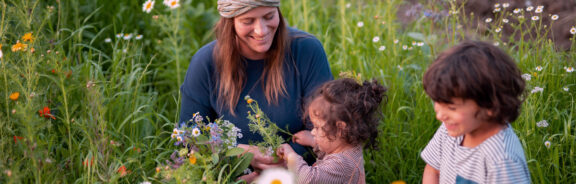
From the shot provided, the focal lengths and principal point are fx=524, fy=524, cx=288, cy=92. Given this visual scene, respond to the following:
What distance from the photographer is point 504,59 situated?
1.46 meters

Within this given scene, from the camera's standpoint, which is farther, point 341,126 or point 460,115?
point 341,126

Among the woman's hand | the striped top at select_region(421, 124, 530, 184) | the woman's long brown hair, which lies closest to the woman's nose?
the woman's long brown hair

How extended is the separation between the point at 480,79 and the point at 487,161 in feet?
0.84

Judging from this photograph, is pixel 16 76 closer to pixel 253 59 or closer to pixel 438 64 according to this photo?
pixel 253 59

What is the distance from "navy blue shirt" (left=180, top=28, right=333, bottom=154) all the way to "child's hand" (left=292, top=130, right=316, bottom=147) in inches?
1.7

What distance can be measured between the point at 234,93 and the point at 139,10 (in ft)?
4.57

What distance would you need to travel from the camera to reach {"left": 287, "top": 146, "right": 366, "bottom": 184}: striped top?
191cm

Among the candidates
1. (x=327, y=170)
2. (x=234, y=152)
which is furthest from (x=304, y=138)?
(x=234, y=152)

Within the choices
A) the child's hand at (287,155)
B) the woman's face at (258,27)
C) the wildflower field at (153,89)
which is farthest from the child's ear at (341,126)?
the wildflower field at (153,89)

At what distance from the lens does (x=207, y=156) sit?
6.15 feet

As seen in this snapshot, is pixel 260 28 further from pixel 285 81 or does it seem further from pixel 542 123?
pixel 542 123

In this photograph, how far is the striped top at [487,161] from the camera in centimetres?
146

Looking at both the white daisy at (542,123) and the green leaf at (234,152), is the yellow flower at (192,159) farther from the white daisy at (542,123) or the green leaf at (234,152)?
the white daisy at (542,123)

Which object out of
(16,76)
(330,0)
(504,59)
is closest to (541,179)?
(504,59)
